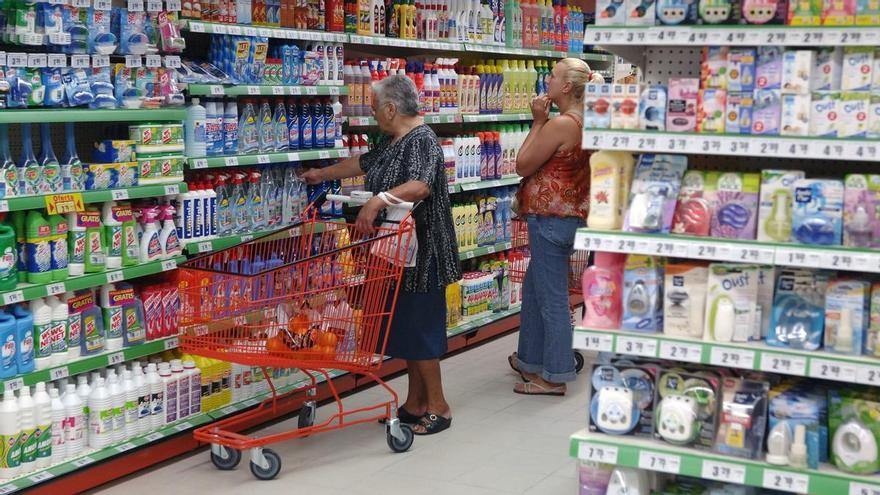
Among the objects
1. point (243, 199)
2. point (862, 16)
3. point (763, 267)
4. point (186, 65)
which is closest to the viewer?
point (862, 16)

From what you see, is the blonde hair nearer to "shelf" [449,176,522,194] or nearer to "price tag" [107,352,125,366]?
"shelf" [449,176,522,194]

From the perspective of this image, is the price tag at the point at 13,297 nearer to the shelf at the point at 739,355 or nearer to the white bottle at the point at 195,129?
the white bottle at the point at 195,129

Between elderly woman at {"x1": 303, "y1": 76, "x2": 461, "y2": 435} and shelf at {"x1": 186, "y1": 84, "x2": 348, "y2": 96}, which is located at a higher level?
shelf at {"x1": 186, "y1": 84, "x2": 348, "y2": 96}

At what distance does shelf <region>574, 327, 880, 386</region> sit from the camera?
3078 millimetres

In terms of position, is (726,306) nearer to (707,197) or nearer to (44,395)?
(707,197)

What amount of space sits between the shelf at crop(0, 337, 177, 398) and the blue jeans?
203 centimetres

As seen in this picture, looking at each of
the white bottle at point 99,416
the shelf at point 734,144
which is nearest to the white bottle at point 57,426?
the white bottle at point 99,416

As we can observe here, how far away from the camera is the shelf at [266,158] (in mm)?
5195

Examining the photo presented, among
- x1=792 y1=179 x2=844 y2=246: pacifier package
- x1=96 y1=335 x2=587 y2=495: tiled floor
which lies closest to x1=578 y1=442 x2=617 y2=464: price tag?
x1=792 y1=179 x2=844 y2=246: pacifier package

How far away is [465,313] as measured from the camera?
7.43m

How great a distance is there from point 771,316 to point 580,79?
277 cm

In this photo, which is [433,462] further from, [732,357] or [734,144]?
[734,144]

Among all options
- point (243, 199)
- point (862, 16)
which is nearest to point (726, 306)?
point (862, 16)

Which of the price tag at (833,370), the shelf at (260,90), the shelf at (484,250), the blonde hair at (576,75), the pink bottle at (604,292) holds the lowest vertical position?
the shelf at (484,250)
